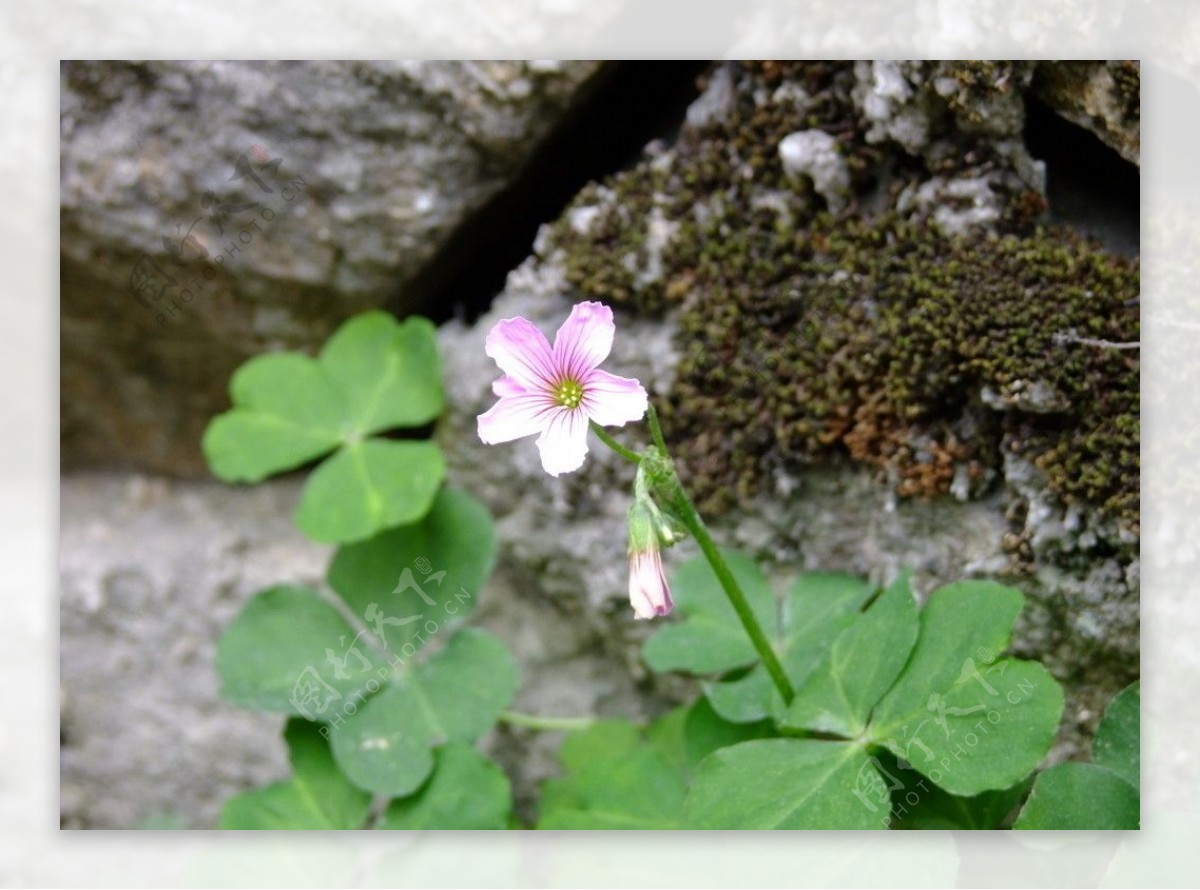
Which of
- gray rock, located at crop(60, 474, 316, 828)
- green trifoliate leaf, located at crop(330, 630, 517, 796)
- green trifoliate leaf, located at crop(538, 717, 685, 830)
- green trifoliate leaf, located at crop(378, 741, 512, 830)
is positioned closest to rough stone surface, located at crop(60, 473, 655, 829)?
gray rock, located at crop(60, 474, 316, 828)

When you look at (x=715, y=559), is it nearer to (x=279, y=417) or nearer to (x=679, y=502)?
(x=679, y=502)

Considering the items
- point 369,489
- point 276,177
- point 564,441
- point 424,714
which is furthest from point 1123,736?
point 276,177

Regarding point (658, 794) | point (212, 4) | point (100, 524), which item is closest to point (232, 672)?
point (100, 524)

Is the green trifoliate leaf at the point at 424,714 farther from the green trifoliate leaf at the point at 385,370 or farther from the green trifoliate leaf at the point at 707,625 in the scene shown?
the green trifoliate leaf at the point at 385,370

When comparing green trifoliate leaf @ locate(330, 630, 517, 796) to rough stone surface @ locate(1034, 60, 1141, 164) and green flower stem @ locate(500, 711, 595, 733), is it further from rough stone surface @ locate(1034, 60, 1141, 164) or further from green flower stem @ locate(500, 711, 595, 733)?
rough stone surface @ locate(1034, 60, 1141, 164)

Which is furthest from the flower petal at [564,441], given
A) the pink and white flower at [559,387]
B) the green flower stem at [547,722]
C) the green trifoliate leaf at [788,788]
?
the green flower stem at [547,722]

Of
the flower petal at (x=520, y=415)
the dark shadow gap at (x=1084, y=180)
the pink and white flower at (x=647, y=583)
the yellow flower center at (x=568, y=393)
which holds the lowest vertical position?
the pink and white flower at (x=647, y=583)
